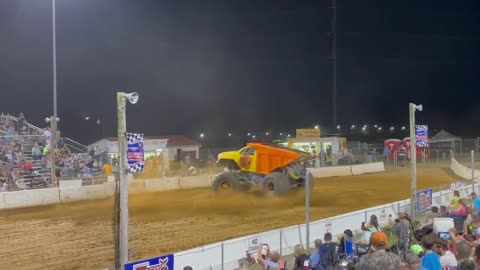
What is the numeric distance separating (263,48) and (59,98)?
85.6 feet

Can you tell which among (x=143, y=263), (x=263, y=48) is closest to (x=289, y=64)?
(x=263, y=48)

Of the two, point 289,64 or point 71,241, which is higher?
point 289,64

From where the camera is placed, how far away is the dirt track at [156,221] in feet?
42.9

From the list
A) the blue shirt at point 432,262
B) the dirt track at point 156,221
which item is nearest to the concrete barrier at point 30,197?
the dirt track at point 156,221

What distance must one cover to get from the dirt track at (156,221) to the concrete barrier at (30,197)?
0.85 metres

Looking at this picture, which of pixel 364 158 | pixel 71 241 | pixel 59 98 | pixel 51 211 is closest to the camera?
pixel 71 241

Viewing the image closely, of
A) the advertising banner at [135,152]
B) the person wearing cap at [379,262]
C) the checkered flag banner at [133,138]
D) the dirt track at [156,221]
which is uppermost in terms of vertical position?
the checkered flag banner at [133,138]

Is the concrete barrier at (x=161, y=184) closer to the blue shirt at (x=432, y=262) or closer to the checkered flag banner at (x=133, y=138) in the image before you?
the checkered flag banner at (x=133, y=138)

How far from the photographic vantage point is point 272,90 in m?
77.1

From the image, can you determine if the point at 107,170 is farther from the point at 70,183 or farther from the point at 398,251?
the point at 398,251

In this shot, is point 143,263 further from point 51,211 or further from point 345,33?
point 345,33

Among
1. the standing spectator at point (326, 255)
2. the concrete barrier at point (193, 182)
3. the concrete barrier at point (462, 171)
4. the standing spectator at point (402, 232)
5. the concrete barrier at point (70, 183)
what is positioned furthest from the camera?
the concrete barrier at point (462, 171)

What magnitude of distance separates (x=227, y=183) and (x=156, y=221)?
18.1 ft

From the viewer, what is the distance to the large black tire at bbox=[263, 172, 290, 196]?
21219 mm
